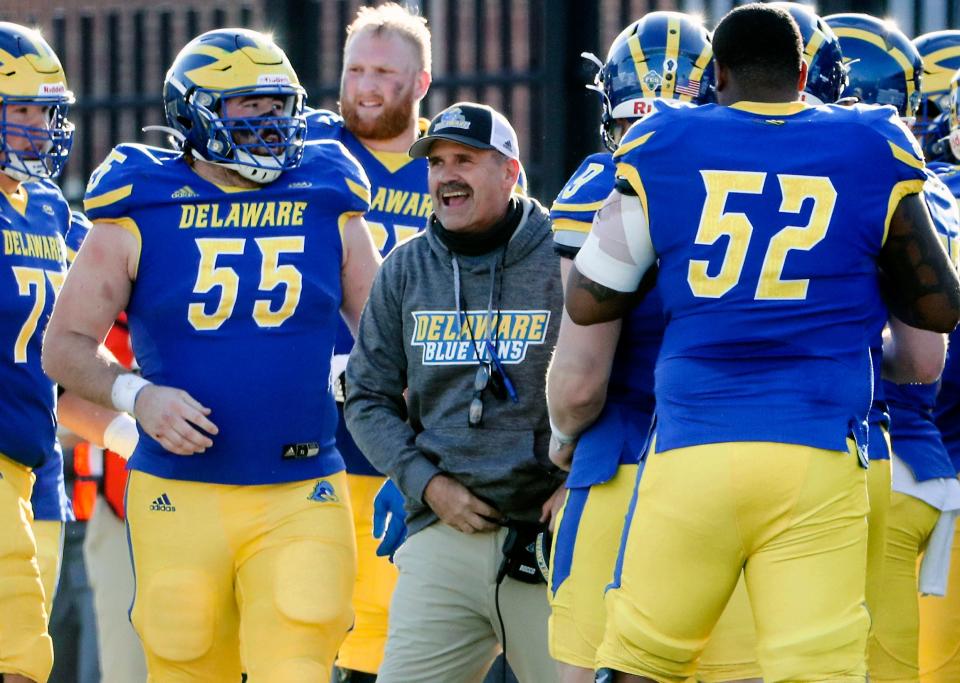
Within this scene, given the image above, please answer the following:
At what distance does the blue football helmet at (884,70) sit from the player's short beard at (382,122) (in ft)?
5.62

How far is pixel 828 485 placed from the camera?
159 inches

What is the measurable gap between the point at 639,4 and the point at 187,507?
4433 millimetres

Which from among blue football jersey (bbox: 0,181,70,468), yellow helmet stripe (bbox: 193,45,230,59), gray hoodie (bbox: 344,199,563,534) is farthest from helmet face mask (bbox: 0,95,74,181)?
gray hoodie (bbox: 344,199,563,534)

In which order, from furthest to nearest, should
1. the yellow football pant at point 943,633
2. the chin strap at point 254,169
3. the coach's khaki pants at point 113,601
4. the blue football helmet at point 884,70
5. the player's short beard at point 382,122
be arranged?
1. the coach's khaki pants at point 113,601
2. the player's short beard at point 382,122
3. the blue football helmet at point 884,70
4. the yellow football pant at point 943,633
5. the chin strap at point 254,169

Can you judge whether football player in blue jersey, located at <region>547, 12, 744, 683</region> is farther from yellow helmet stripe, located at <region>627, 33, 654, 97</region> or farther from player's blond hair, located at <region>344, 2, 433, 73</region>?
player's blond hair, located at <region>344, 2, 433, 73</region>

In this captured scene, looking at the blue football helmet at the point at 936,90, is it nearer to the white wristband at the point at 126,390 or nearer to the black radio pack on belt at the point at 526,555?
the black radio pack on belt at the point at 526,555

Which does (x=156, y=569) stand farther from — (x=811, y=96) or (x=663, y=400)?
(x=811, y=96)

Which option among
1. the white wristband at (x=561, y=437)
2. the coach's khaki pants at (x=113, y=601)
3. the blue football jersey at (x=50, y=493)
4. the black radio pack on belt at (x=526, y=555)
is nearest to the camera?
the white wristband at (x=561, y=437)

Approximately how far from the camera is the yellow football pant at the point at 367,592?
21.1ft

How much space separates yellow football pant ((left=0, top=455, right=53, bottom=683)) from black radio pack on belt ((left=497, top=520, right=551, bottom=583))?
1.60m

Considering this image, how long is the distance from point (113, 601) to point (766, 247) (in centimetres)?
434

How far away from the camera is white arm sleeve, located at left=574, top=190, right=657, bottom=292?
163 inches

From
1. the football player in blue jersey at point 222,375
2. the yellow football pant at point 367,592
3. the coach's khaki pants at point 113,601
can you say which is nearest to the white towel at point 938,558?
the football player in blue jersey at point 222,375

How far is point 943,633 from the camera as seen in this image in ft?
18.8
